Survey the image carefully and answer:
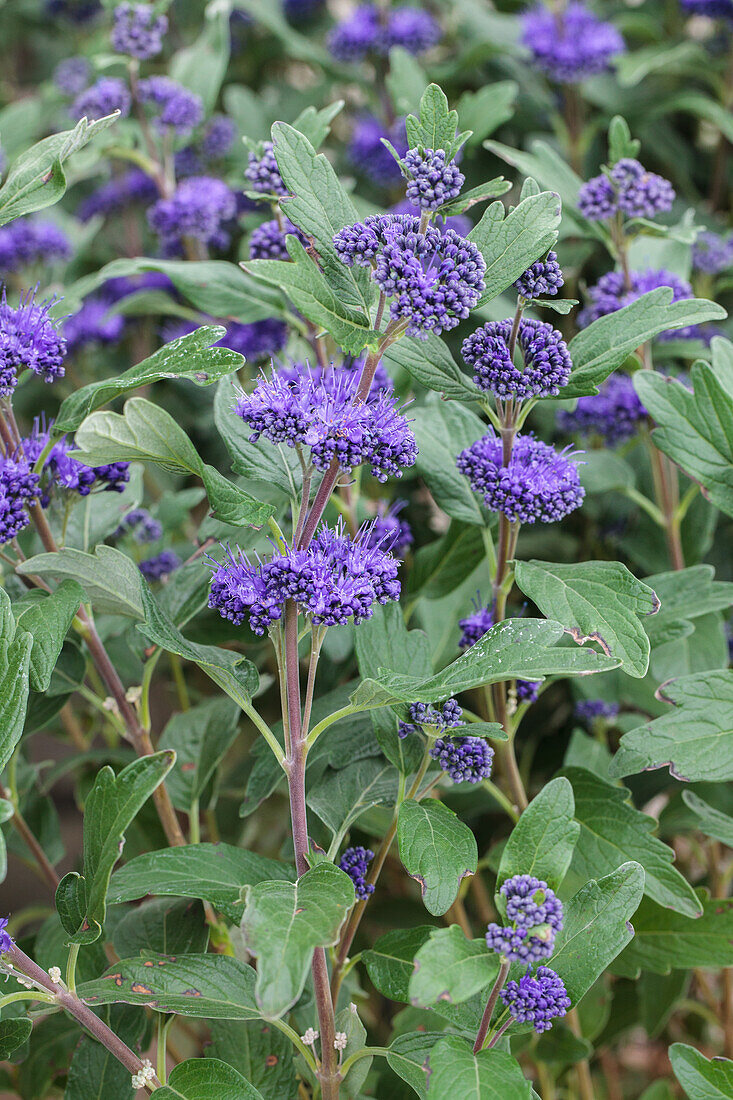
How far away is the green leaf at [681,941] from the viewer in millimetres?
821

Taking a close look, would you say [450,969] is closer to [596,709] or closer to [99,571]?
[99,571]

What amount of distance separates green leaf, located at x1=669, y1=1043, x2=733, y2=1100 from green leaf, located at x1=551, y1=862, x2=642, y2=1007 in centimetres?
12

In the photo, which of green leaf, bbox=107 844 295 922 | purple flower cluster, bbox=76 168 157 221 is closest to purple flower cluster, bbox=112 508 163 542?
green leaf, bbox=107 844 295 922

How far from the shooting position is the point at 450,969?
1.84 feet

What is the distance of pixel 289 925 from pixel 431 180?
0.46 m

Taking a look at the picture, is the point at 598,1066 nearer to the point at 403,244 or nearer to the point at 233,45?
the point at 403,244

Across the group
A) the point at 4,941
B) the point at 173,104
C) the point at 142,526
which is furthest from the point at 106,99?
the point at 4,941

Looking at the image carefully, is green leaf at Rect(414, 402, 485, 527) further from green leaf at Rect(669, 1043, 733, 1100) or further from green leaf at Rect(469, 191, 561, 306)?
green leaf at Rect(669, 1043, 733, 1100)

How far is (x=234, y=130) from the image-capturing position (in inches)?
60.0

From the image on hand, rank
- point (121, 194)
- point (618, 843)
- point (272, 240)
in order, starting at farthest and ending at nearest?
point (121, 194)
point (272, 240)
point (618, 843)

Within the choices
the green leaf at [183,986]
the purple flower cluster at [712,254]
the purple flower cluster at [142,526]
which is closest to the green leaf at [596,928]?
the green leaf at [183,986]

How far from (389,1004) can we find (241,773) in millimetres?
446

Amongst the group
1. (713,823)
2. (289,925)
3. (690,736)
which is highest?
(289,925)

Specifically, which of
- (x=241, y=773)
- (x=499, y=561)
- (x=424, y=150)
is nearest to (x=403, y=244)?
(x=424, y=150)
